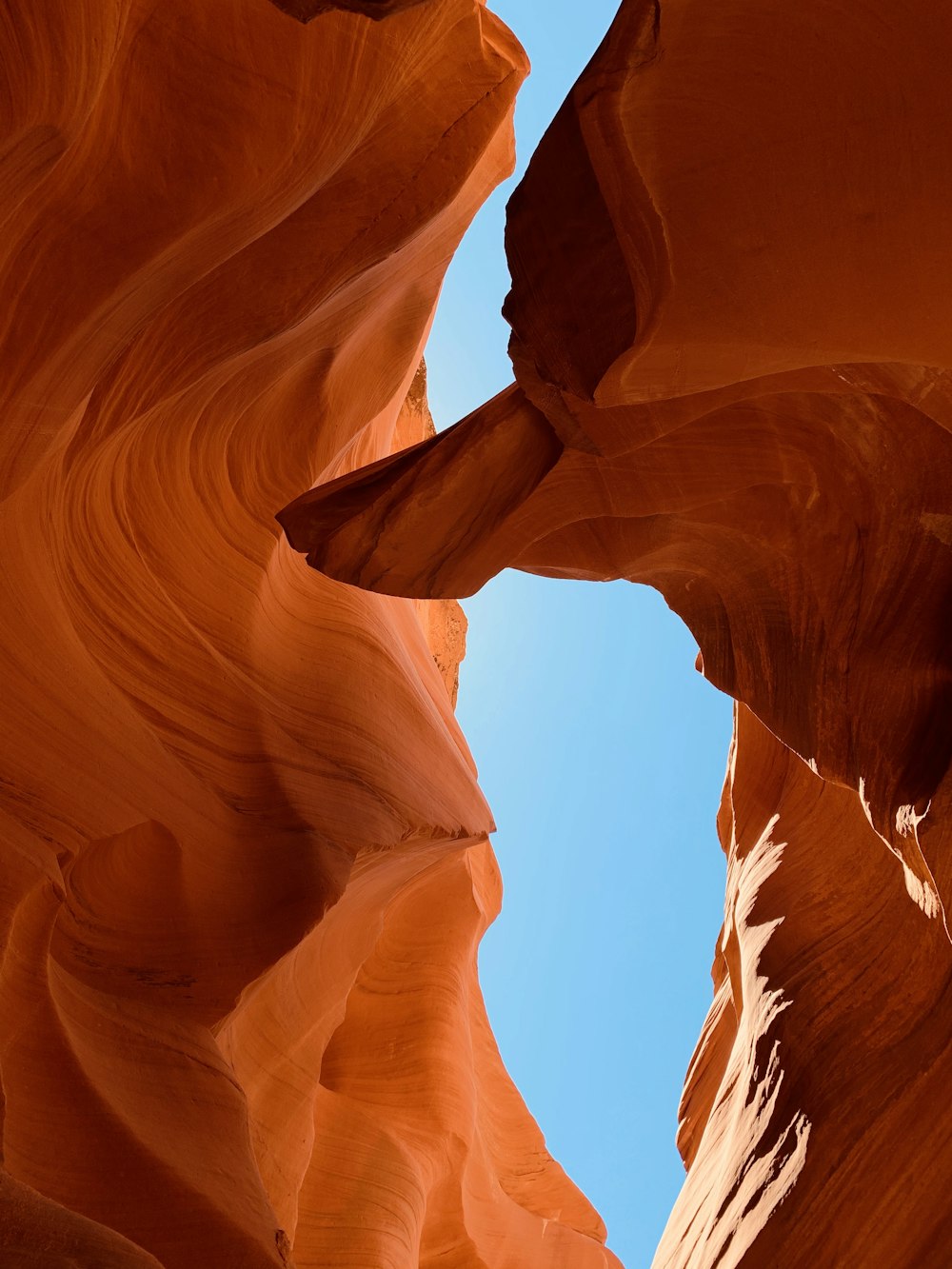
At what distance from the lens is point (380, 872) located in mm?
6379

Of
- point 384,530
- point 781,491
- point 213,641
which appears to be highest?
point 781,491

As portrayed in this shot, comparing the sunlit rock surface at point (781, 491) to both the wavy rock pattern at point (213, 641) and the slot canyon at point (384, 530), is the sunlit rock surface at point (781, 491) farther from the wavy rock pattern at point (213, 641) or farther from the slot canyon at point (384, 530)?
the wavy rock pattern at point (213, 641)

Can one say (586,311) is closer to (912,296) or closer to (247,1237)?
(912,296)

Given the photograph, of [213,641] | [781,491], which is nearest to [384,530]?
[781,491]

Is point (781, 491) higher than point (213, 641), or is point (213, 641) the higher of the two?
point (781, 491)

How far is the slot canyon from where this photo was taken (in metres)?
3.26

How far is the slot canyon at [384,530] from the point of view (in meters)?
3.26

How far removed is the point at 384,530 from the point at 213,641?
194 cm

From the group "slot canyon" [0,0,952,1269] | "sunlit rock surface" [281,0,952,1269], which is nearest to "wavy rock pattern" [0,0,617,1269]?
"slot canyon" [0,0,952,1269]

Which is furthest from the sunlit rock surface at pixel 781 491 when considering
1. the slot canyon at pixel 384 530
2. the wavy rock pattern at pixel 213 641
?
the wavy rock pattern at pixel 213 641

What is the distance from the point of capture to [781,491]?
198 inches

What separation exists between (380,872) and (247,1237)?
7.24ft

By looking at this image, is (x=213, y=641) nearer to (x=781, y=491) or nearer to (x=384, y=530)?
(x=384, y=530)

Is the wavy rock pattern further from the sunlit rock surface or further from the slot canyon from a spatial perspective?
the sunlit rock surface
